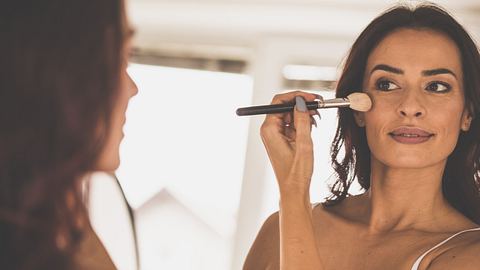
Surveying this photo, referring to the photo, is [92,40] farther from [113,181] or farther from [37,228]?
[113,181]

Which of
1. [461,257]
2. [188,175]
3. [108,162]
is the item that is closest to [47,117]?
[108,162]

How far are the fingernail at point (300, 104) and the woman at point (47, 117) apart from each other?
0.53m

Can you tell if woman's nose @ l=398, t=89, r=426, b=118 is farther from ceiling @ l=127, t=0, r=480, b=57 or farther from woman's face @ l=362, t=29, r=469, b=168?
ceiling @ l=127, t=0, r=480, b=57

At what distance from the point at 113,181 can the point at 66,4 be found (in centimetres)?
102

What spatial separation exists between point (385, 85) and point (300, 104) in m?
0.21

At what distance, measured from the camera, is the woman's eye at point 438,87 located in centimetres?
122

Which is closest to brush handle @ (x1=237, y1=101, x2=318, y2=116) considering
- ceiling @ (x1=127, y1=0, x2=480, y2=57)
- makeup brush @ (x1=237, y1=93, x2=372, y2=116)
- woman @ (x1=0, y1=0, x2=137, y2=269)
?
makeup brush @ (x1=237, y1=93, x2=372, y2=116)

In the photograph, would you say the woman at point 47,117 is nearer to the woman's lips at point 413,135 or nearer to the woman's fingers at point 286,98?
the woman's fingers at point 286,98

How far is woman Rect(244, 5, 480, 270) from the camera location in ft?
3.74

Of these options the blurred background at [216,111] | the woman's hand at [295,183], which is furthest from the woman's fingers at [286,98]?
the blurred background at [216,111]

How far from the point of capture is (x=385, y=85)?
1.27 metres

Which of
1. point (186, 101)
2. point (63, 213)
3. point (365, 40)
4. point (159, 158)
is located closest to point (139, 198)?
point (159, 158)

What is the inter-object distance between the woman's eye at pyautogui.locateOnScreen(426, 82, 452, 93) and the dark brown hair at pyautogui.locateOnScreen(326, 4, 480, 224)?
56 millimetres

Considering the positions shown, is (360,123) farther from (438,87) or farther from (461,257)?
(461,257)
